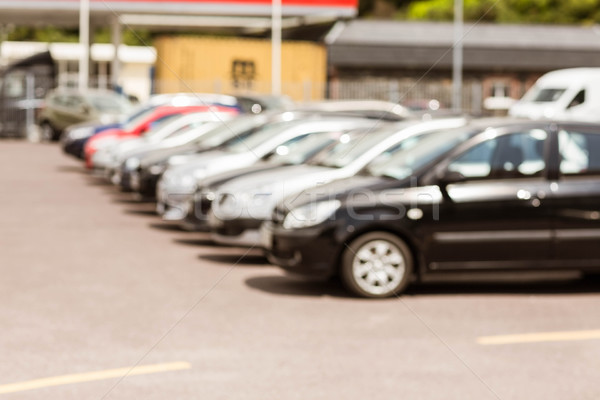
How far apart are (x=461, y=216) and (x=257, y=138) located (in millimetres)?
5612

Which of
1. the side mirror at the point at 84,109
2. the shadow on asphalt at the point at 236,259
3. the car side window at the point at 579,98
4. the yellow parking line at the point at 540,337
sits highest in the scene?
the car side window at the point at 579,98

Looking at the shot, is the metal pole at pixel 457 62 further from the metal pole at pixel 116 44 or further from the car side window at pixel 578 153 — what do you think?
the car side window at pixel 578 153

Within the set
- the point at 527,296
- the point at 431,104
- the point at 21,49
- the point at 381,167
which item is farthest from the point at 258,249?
the point at 21,49

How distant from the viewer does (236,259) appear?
39.9ft

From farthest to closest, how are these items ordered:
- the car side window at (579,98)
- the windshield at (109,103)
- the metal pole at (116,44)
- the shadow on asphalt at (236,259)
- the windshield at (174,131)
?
the metal pole at (116,44) → the windshield at (109,103) → the car side window at (579,98) → the windshield at (174,131) → the shadow on asphalt at (236,259)

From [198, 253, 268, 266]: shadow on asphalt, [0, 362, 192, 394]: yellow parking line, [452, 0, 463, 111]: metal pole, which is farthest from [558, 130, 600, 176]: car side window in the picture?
[452, 0, 463, 111]: metal pole

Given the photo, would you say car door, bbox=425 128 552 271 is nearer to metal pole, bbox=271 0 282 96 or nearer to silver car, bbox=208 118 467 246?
silver car, bbox=208 118 467 246

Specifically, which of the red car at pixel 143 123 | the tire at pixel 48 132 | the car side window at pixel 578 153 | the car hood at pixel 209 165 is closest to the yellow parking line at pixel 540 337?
the car side window at pixel 578 153

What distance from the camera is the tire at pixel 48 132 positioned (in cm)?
3684

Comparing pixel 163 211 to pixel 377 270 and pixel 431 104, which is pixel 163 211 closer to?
pixel 377 270

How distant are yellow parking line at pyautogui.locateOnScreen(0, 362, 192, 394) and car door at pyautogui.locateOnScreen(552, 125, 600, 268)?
4222 mm

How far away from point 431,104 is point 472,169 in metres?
35.8

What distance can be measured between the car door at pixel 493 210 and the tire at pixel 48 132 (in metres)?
28.5

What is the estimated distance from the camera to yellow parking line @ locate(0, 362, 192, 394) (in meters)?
6.25
